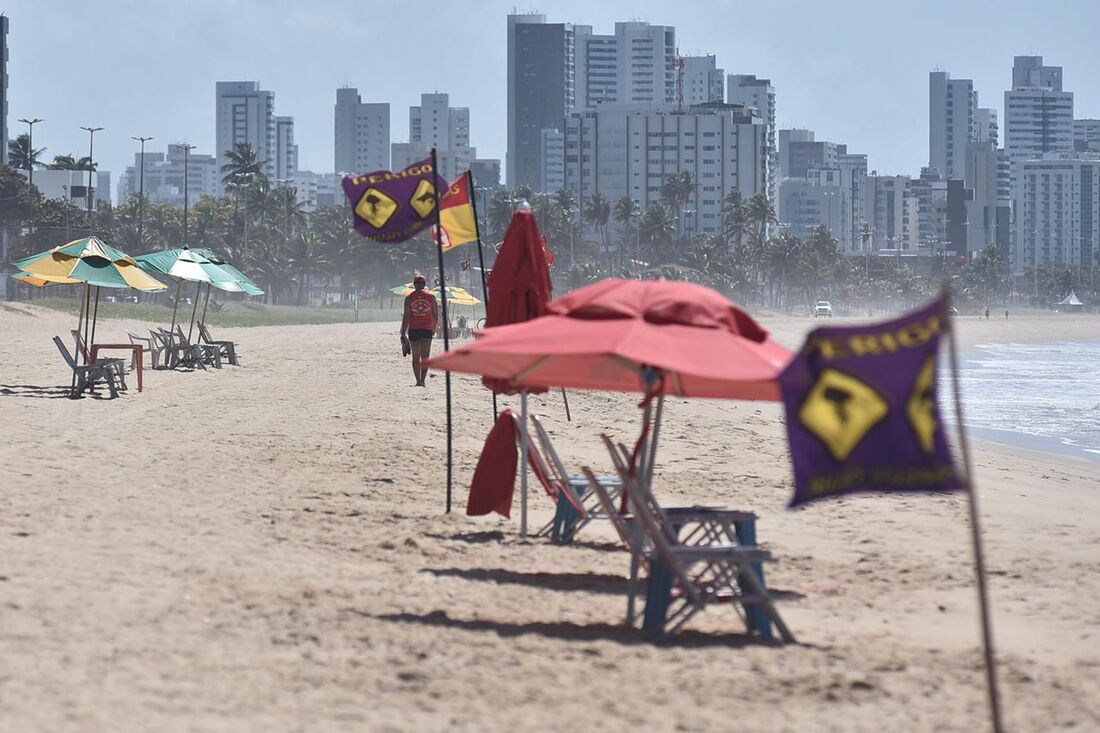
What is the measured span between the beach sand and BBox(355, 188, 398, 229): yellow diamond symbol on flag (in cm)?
202

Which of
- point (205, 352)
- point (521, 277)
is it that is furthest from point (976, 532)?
point (205, 352)

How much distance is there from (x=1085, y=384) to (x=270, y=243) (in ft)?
249

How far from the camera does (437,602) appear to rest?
8.10 metres

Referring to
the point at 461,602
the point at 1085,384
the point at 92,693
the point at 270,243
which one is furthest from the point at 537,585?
the point at 270,243

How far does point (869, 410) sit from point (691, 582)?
2.83m

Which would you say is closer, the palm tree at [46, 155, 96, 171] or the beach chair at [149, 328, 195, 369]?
the beach chair at [149, 328, 195, 369]

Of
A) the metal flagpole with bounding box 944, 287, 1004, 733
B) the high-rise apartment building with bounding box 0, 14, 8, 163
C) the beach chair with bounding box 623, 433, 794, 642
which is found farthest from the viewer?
the high-rise apartment building with bounding box 0, 14, 8, 163

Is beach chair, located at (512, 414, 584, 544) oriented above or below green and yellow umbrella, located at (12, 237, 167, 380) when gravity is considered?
below

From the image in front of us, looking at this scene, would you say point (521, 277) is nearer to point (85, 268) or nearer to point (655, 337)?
point (655, 337)

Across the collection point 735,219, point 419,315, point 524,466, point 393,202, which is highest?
point 735,219

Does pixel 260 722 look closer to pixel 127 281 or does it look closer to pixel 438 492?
pixel 438 492

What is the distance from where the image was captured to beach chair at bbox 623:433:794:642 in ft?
24.0

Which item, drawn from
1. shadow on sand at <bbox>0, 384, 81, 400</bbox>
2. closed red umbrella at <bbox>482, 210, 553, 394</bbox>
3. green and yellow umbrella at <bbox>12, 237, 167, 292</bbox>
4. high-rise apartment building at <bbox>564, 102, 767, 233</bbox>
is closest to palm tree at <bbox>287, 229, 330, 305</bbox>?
high-rise apartment building at <bbox>564, 102, 767, 233</bbox>

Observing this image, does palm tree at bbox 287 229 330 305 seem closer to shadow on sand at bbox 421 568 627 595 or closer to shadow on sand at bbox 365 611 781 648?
shadow on sand at bbox 421 568 627 595
